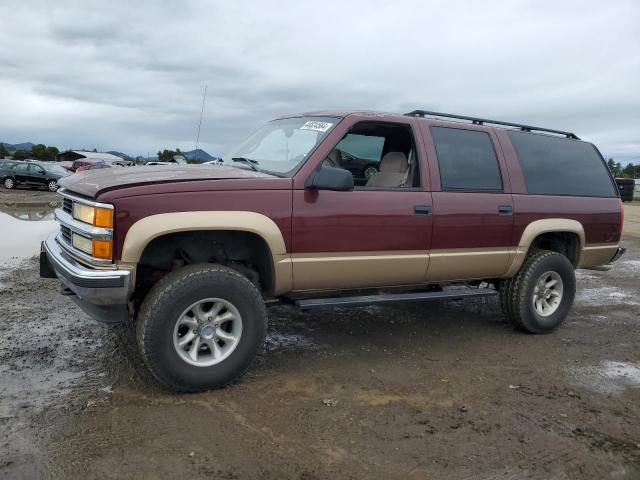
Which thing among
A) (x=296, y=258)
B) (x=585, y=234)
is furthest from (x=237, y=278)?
(x=585, y=234)

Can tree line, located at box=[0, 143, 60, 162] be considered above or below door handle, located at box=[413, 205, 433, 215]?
below

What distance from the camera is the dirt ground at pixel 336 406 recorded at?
10.1 ft

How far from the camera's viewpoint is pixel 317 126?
15.5ft

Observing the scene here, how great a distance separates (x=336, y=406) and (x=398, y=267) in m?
1.39

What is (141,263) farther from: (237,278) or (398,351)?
(398,351)

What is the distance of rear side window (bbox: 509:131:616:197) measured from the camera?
5.68m

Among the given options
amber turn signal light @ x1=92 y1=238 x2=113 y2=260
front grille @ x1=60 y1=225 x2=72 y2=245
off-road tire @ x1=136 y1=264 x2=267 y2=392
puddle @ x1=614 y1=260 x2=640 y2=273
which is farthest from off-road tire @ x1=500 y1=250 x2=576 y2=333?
puddle @ x1=614 y1=260 x2=640 y2=273

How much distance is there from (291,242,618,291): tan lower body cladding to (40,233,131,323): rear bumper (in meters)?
1.24

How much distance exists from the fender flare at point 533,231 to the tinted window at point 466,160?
1.84 ft

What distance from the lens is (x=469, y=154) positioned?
17.3 ft

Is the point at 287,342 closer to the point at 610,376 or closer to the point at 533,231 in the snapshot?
the point at 533,231

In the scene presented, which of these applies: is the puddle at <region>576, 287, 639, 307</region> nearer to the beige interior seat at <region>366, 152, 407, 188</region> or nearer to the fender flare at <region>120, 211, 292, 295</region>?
the beige interior seat at <region>366, 152, 407, 188</region>

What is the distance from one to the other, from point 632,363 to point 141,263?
425cm

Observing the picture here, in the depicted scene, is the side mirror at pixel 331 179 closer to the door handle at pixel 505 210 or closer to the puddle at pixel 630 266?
the door handle at pixel 505 210
